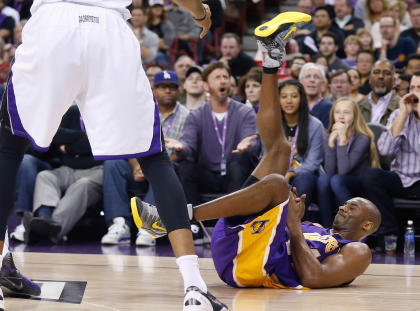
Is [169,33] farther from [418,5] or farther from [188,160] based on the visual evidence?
[188,160]

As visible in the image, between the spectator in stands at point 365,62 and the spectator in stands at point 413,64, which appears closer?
the spectator in stands at point 413,64

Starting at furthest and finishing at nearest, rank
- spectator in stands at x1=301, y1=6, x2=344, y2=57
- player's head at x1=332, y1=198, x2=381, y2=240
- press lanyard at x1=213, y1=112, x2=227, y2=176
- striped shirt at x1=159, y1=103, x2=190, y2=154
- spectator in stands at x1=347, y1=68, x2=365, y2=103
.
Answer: spectator in stands at x1=301, y1=6, x2=344, y2=57, spectator in stands at x1=347, y1=68, x2=365, y2=103, striped shirt at x1=159, y1=103, x2=190, y2=154, press lanyard at x1=213, y1=112, x2=227, y2=176, player's head at x1=332, y1=198, x2=381, y2=240

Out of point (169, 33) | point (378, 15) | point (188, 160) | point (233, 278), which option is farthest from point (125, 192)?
point (378, 15)

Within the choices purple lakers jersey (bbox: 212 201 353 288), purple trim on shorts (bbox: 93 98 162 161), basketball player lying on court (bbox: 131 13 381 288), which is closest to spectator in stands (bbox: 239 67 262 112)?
basketball player lying on court (bbox: 131 13 381 288)

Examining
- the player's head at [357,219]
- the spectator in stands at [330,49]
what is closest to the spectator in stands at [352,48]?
the spectator in stands at [330,49]

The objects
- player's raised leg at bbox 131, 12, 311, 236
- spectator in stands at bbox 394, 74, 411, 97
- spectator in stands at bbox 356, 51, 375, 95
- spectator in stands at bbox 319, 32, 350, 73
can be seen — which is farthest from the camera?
spectator in stands at bbox 319, 32, 350, 73

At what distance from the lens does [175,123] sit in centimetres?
693

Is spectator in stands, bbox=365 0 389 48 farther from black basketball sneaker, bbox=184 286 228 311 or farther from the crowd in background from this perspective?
black basketball sneaker, bbox=184 286 228 311

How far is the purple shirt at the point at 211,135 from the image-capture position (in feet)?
21.2

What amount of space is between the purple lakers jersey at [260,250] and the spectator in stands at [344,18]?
6.86 m

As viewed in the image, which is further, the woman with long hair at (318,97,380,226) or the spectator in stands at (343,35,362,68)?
the spectator in stands at (343,35,362,68)

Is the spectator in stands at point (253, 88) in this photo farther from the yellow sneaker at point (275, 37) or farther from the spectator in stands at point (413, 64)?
the yellow sneaker at point (275, 37)

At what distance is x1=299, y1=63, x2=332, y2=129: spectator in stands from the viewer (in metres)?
7.05

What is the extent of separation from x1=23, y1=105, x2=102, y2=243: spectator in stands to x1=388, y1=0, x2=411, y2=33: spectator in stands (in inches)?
198
